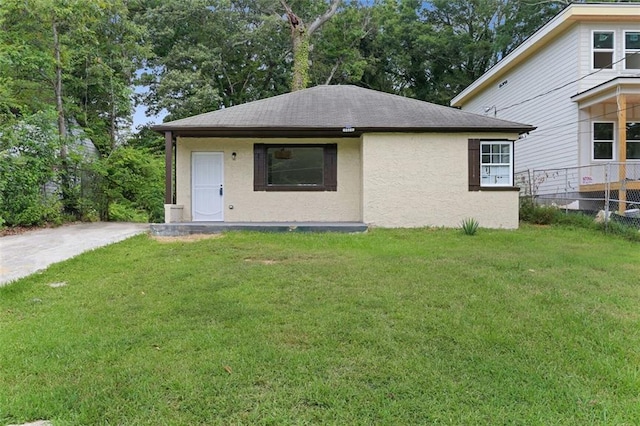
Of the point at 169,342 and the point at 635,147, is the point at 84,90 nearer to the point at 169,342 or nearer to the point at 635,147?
the point at 169,342

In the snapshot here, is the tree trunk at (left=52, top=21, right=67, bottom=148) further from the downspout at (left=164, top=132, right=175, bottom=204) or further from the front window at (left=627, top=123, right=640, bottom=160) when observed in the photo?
the front window at (left=627, top=123, right=640, bottom=160)

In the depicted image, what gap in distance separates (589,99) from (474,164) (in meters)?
4.93

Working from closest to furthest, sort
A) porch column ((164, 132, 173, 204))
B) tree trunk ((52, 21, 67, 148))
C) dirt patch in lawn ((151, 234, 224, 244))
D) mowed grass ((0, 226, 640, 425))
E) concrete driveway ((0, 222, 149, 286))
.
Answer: mowed grass ((0, 226, 640, 425)) < concrete driveway ((0, 222, 149, 286)) < dirt patch in lawn ((151, 234, 224, 244)) < porch column ((164, 132, 173, 204)) < tree trunk ((52, 21, 67, 148))

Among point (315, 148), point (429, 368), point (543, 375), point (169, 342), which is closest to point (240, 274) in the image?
point (169, 342)

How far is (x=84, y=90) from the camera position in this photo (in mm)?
15078

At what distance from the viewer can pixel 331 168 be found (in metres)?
10.6

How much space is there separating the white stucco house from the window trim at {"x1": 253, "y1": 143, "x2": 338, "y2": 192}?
0.03m

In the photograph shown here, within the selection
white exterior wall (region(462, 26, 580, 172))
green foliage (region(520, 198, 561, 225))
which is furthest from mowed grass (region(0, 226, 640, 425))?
white exterior wall (region(462, 26, 580, 172))

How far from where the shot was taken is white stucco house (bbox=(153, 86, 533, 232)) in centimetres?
985

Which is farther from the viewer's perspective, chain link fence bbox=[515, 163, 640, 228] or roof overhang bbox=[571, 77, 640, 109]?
roof overhang bbox=[571, 77, 640, 109]

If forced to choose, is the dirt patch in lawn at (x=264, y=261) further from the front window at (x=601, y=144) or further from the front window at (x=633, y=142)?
the front window at (x=633, y=142)

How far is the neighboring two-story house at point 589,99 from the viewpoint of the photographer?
443 inches

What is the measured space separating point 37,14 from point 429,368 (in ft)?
46.0

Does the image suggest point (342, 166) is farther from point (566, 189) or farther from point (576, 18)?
point (576, 18)
